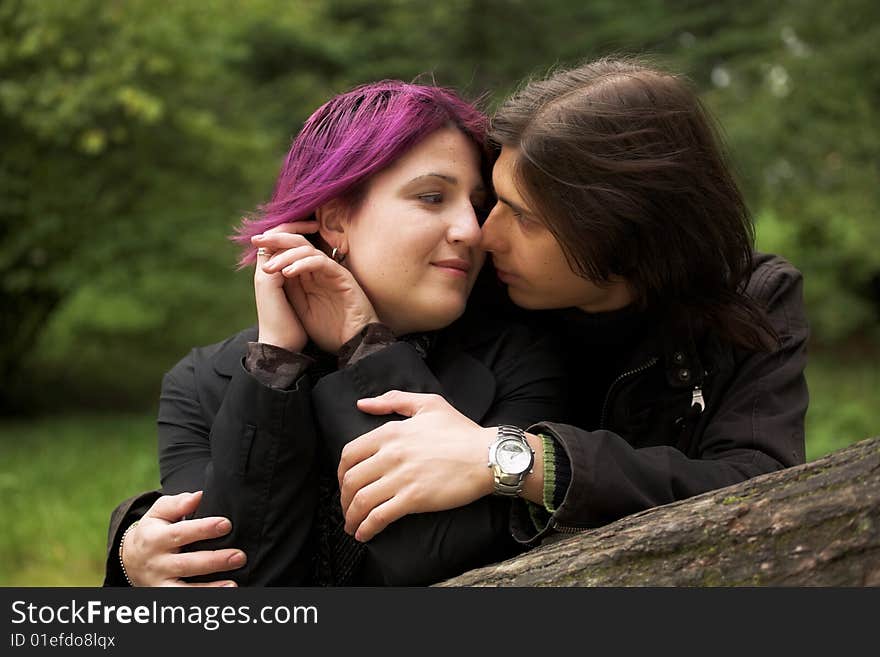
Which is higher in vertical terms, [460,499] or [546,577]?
[460,499]

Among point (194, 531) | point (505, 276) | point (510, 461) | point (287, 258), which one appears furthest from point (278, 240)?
point (510, 461)

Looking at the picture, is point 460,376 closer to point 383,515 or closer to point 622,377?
point 622,377

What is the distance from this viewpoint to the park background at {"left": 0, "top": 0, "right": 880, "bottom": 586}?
25.1 feet

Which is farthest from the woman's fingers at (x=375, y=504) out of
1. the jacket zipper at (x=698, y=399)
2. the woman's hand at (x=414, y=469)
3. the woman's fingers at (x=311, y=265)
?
the jacket zipper at (x=698, y=399)

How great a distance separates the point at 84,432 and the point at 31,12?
13.1ft

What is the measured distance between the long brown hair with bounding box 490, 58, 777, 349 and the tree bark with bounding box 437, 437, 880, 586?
608 mm

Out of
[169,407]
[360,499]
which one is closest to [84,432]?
[169,407]

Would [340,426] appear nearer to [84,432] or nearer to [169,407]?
[169,407]

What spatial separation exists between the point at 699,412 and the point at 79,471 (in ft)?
22.9

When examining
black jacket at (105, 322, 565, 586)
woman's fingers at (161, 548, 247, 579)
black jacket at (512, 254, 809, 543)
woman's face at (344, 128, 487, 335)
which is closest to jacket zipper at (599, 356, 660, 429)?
black jacket at (512, 254, 809, 543)

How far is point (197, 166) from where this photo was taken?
35.8 ft

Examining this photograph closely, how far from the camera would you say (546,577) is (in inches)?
69.4

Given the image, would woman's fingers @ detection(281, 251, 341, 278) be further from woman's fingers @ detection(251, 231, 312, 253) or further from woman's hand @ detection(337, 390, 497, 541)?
woman's hand @ detection(337, 390, 497, 541)

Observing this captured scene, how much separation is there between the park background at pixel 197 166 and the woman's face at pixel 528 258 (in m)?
3.19
